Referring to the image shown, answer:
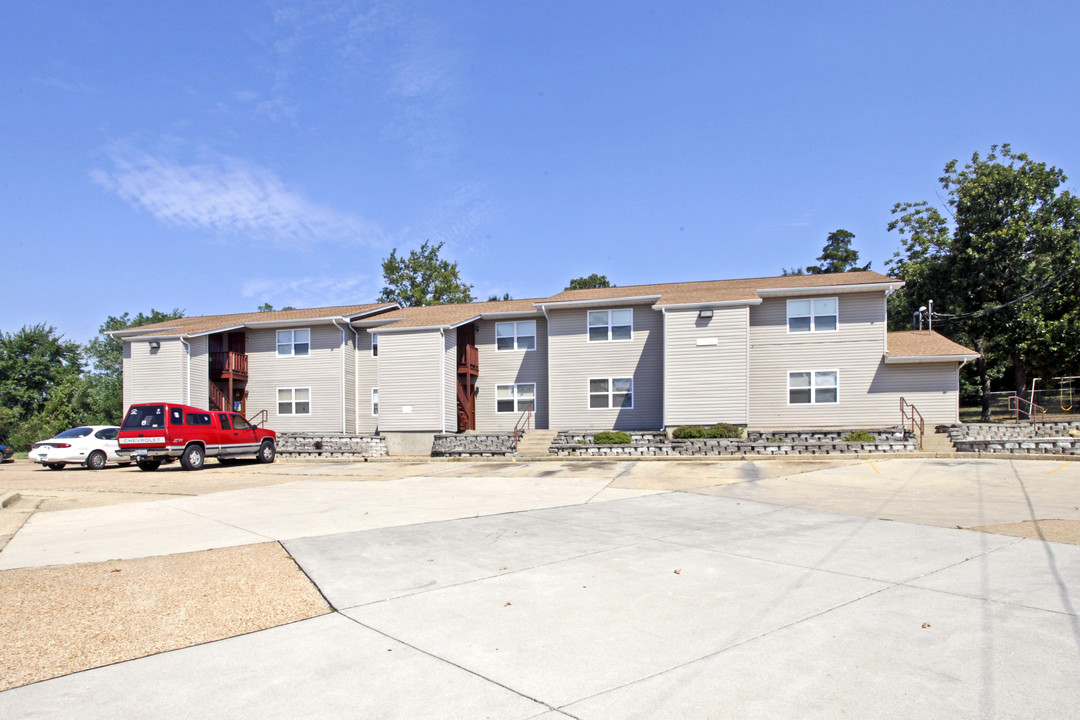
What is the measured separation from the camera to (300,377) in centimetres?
3008

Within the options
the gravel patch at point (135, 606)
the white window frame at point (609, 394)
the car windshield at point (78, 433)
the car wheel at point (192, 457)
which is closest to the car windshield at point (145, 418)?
the car wheel at point (192, 457)

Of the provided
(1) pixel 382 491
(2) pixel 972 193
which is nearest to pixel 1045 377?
(2) pixel 972 193

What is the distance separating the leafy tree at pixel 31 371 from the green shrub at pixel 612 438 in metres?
55.9

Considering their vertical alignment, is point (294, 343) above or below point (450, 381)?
above

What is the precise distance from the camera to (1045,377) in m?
37.1

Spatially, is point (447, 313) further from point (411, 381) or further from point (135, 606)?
point (135, 606)

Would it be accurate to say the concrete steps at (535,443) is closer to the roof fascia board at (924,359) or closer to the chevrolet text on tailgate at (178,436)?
the chevrolet text on tailgate at (178,436)

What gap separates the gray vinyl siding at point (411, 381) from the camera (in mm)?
26672

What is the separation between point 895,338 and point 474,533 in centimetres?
2314

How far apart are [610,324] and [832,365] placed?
8426 millimetres

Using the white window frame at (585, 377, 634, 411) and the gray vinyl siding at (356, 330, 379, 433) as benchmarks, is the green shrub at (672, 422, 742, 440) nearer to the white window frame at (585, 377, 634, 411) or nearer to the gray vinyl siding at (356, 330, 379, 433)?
the white window frame at (585, 377, 634, 411)

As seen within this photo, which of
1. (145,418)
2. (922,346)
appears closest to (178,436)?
(145,418)

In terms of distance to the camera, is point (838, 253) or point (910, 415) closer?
point (910, 415)

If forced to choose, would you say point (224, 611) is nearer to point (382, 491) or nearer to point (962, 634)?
point (962, 634)
